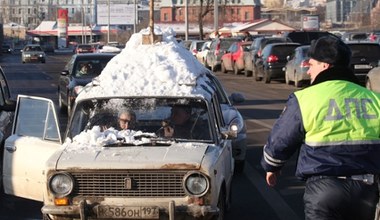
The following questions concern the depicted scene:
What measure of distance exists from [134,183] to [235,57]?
105 ft

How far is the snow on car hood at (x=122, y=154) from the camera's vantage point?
20.8 feet

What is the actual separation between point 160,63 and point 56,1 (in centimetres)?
17743

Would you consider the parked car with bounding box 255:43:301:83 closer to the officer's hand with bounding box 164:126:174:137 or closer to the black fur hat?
the officer's hand with bounding box 164:126:174:137

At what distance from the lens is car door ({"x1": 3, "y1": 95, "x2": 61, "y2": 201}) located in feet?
24.6

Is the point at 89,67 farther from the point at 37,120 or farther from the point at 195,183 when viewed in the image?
the point at 195,183

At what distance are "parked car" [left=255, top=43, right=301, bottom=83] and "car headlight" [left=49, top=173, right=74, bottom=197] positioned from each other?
24162 mm

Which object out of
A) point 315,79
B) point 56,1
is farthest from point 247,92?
point 56,1

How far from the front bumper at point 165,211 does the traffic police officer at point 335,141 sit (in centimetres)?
193

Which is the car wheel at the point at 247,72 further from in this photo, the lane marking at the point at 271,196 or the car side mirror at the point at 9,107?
the car side mirror at the point at 9,107

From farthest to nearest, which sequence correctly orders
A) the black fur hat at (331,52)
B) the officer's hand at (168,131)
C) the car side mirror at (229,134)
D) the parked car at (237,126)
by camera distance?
the parked car at (237,126) < the car side mirror at (229,134) < the officer's hand at (168,131) < the black fur hat at (331,52)

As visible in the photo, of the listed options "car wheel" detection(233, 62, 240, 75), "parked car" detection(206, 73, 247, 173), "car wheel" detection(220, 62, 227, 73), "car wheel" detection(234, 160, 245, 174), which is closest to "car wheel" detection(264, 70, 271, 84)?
"car wheel" detection(233, 62, 240, 75)

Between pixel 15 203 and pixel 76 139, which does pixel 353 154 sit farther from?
pixel 15 203

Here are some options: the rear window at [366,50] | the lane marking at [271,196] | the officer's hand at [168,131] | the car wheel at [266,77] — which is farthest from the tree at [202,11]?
the officer's hand at [168,131]

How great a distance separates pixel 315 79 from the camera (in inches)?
178
